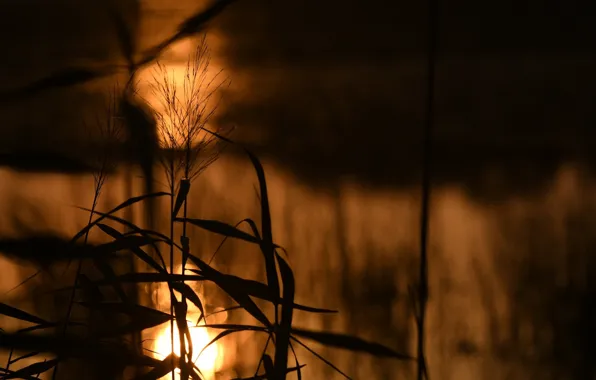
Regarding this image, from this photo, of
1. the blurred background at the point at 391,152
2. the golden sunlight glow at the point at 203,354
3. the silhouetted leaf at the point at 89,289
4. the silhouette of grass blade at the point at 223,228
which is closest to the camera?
the silhouette of grass blade at the point at 223,228

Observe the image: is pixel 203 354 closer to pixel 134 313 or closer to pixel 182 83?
pixel 134 313

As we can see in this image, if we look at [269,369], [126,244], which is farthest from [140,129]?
[269,369]

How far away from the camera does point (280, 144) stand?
1.61 m

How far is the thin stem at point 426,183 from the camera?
5.12 feet

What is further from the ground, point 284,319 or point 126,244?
point 126,244

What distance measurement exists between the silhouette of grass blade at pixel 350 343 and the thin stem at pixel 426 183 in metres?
0.06

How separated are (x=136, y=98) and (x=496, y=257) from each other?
95cm

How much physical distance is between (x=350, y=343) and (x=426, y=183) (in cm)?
44

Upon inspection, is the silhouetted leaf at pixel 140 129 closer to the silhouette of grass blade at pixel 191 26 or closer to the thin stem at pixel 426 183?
the silhouette of grass blade at pixel 191 26

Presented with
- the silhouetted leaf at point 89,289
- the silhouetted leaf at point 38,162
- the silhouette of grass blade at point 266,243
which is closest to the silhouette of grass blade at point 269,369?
the silhouette of grass blade at point 266,243

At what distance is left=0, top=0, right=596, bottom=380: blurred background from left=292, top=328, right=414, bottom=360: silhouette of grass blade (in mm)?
20

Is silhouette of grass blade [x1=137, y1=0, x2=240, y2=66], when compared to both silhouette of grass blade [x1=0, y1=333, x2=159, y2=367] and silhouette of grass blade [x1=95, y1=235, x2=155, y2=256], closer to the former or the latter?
silhouette of grass blade [x1=95, y1=235, x2=155, y2=256]

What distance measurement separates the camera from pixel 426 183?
1.59m

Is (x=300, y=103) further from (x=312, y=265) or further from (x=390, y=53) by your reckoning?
(x=312, y=265)
